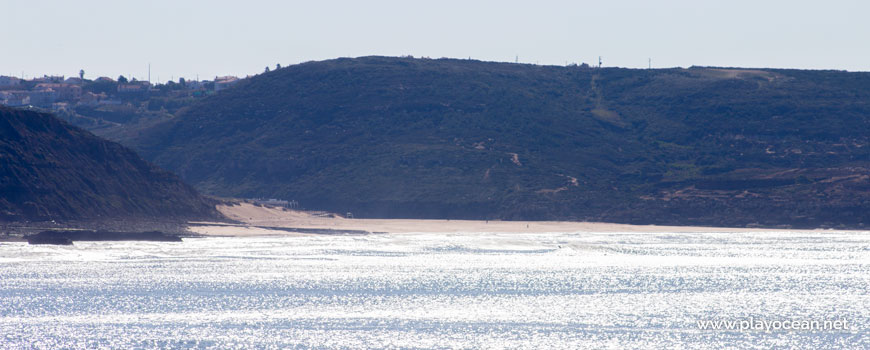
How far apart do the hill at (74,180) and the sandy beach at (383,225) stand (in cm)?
394

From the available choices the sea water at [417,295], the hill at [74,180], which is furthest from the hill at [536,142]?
the sea water at [417,295]

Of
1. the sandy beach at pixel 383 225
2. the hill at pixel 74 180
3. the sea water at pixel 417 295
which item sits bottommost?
the sea water at pixel 417 295

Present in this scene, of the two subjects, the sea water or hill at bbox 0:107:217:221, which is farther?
hill at bbox 0:107:217:221

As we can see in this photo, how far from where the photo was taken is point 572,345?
1355 inches

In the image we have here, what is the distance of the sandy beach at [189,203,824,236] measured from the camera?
3344 inches

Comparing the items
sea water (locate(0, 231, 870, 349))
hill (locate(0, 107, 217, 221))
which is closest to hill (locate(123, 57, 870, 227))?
hill (locate(0, 107, 217, 221))

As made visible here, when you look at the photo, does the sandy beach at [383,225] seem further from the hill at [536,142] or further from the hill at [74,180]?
the hill at [536,142]

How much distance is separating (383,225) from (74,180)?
28279mm

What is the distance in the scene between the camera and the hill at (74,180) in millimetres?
71188

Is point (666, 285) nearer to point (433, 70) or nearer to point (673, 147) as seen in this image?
point (673, 147)

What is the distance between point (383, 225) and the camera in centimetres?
9150

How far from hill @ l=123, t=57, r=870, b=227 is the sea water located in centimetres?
3425

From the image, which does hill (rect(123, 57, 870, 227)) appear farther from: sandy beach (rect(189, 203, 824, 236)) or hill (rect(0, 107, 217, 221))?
hill (rect(0, 107, 217, 221))

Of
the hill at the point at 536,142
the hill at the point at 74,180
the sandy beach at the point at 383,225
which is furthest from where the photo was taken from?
the hill at the point at 536,142
